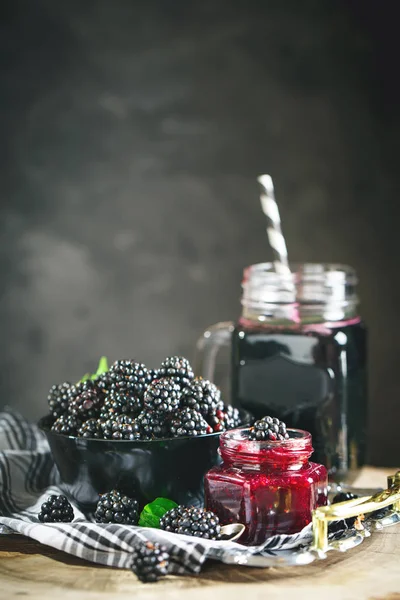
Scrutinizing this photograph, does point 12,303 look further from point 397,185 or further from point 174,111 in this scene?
point 397,185

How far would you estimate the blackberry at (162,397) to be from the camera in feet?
4.55

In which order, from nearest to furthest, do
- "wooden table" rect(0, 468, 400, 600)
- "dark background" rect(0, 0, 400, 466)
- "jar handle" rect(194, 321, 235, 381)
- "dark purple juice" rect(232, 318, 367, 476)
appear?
"wooden table" rect(0, 468, 400, 600)
"dark purple juice" rect(232, 318, 367, 476)
"jar handle" rect(194, 321, 235, 381)
"dark background" rect(0, 0, 400, 466)

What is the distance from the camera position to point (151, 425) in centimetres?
140

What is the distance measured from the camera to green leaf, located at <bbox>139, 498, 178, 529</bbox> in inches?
53.5

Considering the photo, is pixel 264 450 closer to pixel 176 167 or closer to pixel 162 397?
pixel 162 397

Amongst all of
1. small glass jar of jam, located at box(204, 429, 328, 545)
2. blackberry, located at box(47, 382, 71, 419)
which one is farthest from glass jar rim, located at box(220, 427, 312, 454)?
blackberry, located at box(47, 382, 71, 419)

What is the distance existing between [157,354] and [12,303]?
41 centimetres

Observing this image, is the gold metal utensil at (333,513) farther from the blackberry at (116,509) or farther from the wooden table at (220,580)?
the blackberry at (116,509)

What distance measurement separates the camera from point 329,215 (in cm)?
219

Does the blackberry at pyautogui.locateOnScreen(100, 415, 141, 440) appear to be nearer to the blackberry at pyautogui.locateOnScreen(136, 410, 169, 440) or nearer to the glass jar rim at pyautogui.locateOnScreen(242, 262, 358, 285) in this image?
the blackberry at pyautogui.locateOnScreen(136, 410, 169, 440)

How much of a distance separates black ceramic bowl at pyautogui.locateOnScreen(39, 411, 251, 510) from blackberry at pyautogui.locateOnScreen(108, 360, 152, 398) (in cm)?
9

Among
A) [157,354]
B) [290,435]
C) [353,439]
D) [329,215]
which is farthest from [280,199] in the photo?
[290,435]

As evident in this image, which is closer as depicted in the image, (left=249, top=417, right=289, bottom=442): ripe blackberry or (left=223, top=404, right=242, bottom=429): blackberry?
(left=249, top=417, right=289, bottom=442): ripe blackberry

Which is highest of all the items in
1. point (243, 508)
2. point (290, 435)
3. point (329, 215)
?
point (329, 215)
